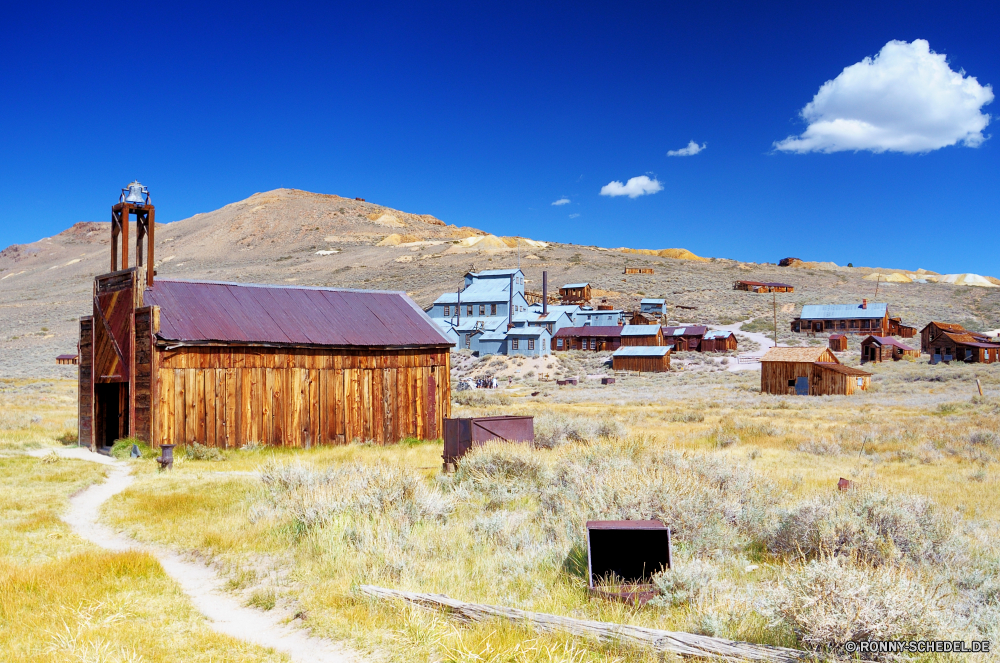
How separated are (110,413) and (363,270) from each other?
92.6 meters

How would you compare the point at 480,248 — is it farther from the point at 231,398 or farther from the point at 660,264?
the point at 231,398

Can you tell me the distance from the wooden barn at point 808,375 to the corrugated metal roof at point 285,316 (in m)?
27.9

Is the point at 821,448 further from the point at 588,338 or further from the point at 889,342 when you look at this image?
the point at 588,338

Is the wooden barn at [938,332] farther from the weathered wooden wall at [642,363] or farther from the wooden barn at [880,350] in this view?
the weathered wooden wall at [642,363]

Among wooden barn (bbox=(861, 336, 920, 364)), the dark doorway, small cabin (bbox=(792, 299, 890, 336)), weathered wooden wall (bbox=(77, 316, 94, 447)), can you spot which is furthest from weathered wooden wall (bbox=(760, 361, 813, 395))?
small cabin (bbox=(792, 299, 890, 336))

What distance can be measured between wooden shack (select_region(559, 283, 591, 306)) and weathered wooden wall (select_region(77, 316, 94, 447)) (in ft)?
245

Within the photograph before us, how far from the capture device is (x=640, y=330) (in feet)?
222

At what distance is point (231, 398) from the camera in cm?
1650

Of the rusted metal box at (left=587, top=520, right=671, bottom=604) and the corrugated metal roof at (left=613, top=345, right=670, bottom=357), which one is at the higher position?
the corrugated metal roof at (left=613, top=345, right=670, bottom=357)

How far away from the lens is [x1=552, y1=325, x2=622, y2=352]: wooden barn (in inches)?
2712

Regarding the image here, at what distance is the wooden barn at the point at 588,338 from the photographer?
68.9 m

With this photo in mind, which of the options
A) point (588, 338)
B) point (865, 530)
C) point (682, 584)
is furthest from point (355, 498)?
point (588, 338)

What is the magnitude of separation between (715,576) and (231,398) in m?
13.4

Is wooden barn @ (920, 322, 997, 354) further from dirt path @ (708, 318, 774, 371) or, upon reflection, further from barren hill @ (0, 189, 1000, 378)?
barren hill @ (0, 189, 1000, 378)
